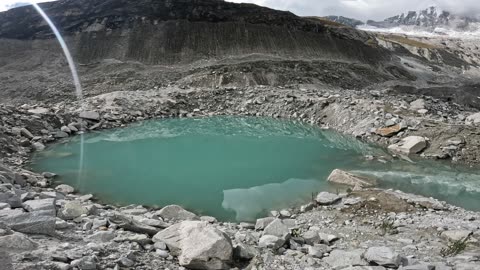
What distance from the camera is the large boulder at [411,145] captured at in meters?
17.1

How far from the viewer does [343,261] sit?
22.0ft

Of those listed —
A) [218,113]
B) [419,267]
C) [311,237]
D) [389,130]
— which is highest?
[419,267]

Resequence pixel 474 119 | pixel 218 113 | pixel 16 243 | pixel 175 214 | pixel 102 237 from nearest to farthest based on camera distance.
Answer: pixel 16 243 < pixel 102 237 < pixel 175 214 < pixel 474 119 < pixel 218 113

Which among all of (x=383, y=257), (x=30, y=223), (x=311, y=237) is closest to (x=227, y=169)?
(x=311, y=237)

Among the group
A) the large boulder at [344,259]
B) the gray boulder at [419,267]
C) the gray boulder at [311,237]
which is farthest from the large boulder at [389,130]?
the gray boulder at [419,267]

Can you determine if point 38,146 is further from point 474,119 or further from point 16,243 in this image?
point 474,119

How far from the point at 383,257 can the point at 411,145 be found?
12103mm

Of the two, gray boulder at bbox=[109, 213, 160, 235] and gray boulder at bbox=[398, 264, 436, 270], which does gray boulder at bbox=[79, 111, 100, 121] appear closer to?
gray boulder at bbox=[109, 213, 160, 235]

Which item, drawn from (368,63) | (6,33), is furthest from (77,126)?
(368,63)

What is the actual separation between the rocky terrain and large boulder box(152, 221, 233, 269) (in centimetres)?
2

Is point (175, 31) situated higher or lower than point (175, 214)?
higher

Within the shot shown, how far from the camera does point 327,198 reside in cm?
1102

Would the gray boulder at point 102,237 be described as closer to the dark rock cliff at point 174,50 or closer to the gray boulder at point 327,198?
the gray boulder at point 327,198

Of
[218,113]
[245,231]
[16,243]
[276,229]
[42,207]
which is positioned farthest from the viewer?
[218,113]
